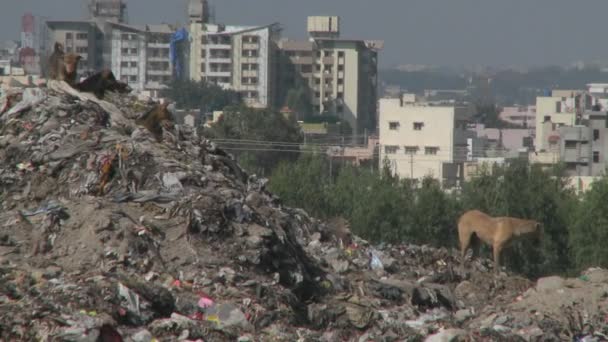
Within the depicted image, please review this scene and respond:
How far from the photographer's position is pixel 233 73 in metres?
134

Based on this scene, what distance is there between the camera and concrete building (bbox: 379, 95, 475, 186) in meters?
69.7

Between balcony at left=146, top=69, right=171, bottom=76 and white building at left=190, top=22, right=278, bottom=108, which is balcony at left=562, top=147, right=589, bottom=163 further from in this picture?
balcony at left=146, top=69, right=171, bottom=76

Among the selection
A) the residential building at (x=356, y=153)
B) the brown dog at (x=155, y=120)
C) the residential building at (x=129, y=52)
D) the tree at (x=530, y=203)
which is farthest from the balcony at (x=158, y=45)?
the brown dog at (x=155, y=120)

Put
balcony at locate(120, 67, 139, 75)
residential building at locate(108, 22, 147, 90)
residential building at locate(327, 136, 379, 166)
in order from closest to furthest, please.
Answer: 1. residential building at locate(327, 136, 379, 166)
2. residential building at locate(108, 22, 147, 90)
3. balcony at locate(120, 67, 139, 75)

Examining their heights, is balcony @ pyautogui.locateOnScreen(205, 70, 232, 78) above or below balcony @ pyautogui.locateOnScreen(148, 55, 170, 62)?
below

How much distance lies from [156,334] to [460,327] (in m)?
3.51

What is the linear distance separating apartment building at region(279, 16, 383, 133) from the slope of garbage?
11494 centimetres

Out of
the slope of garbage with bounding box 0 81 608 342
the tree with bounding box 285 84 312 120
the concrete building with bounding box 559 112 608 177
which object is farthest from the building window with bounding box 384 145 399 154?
the slope of garbage with bounding box 0 81 608 342

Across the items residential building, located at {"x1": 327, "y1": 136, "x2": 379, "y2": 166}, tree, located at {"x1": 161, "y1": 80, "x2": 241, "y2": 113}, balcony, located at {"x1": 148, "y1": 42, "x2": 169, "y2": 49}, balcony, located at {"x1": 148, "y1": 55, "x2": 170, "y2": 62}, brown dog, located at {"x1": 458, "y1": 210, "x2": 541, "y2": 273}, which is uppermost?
balcony, located at {"x1": 148, "y1": 42, "x2": 169, "y2": 49}

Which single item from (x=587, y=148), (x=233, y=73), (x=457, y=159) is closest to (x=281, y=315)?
(x=587, y=148)

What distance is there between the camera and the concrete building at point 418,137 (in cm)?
6969

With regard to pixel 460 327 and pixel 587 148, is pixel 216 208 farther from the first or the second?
pixel 587 148

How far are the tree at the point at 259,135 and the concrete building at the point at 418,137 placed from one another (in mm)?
4090

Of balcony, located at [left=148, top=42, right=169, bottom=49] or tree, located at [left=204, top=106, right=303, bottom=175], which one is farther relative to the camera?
balcony, located at [left=148, top=42, right=169, bottom=49]
